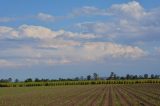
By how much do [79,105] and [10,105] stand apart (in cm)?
585

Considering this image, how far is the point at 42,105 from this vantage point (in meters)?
34.9

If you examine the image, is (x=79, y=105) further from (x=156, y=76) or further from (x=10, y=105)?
(x=156, y=76)

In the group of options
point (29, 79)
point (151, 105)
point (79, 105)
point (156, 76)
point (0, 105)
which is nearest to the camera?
point (151, 105)

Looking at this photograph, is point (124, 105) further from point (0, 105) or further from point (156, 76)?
point (156, 76)

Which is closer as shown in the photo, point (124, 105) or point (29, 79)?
point (124, 105)

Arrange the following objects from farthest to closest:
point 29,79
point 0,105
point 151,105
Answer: point 29,79 < point 0,105 < point 151,105

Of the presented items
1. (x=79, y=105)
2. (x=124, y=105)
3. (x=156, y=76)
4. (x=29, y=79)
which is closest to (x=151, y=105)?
(x=124, y=105)

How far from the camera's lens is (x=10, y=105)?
3591 cm

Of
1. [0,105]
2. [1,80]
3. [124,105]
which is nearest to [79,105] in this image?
[124,105]

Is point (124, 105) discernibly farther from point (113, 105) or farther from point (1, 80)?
point (1, 80)

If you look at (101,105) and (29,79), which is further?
(29,79)

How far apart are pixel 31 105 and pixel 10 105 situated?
6.06ft

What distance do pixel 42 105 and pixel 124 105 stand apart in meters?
6.83

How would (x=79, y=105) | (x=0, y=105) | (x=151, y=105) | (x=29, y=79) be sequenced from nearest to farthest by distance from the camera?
(x=151, y=105) → (x=79, y=105) → (x=0, y=105) → (x=29, y=79)
